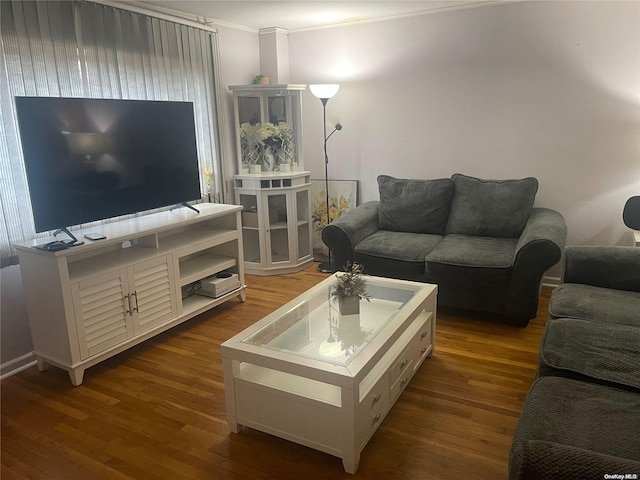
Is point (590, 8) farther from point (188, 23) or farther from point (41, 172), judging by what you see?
point (41, 172)

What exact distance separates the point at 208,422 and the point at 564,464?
164 centimetres

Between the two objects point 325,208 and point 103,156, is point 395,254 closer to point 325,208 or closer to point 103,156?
point 325,208

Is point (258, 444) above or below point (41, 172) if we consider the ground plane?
below

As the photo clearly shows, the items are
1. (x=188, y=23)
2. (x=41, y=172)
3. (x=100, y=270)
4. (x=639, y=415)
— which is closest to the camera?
(x=639, y=415)

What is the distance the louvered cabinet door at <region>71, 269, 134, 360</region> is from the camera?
2631 millimetres

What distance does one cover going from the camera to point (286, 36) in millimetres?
4758

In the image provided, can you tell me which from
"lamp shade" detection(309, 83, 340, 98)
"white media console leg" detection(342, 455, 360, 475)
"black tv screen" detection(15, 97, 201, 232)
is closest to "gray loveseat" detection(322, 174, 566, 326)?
"lamp shade" detection(309, 83, 340, 98)

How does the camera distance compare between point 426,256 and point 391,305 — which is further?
point 426,256

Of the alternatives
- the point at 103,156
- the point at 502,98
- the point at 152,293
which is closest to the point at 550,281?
the point at 502,98

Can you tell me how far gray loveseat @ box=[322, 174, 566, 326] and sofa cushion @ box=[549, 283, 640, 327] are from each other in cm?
49

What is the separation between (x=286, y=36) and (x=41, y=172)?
2975mm

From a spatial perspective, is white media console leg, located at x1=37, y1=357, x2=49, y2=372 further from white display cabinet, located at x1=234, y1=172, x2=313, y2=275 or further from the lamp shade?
the lamp shade

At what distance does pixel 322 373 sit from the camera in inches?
75.9

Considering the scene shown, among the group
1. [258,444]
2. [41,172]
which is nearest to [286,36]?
[41,172]
